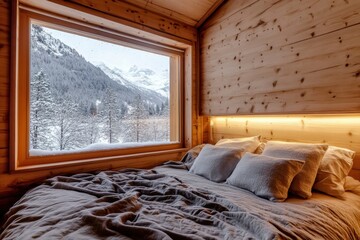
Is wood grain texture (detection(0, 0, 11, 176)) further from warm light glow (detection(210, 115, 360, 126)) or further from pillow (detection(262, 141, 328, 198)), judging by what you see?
warm light glow (detection(210, 115, 360, 126))

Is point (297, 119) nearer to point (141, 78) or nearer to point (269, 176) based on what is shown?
point (269, 176)

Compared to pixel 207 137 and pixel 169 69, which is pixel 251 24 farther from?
pixel 207 137

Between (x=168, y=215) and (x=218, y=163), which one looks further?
(x=218, y=163)

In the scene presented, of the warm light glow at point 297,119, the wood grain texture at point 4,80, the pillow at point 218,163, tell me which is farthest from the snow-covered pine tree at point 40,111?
the warm light glow at point 297,119

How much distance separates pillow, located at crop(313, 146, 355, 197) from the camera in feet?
4.67

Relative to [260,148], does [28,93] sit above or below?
above

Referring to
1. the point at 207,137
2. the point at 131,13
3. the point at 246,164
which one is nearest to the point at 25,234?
the point at 246,164

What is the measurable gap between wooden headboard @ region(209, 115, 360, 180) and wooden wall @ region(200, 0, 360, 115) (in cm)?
19

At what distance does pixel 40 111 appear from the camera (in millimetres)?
1924

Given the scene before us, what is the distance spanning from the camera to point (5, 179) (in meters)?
1.64

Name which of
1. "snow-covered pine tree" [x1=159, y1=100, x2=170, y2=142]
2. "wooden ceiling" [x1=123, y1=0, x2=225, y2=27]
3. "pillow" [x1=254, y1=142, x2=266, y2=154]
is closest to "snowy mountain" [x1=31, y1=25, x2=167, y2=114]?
"snow-covered pine tree" [x1=159, y1=100, x2=170, y2=142]

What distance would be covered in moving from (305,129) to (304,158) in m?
0.53

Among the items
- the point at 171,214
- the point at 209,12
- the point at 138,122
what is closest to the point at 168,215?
the point at 171,214

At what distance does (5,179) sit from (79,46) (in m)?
1.37
